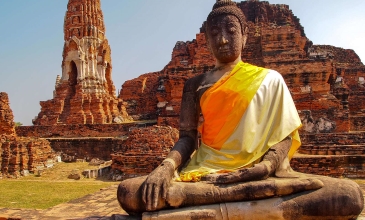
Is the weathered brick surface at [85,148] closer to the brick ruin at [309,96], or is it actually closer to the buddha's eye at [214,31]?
the brick ruin at [309,96]

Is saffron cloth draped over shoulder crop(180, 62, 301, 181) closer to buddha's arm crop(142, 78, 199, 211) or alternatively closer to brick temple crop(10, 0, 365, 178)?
buddha's arm crop(142, 78, 199, 211)

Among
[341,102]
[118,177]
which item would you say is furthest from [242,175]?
[341,102]

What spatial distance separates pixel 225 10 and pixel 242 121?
1.31 m

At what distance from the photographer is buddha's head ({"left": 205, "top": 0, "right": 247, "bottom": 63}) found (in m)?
4.23

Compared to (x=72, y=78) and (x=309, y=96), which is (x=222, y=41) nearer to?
(x=309, y=96)

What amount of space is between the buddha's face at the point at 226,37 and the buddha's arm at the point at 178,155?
0.50 m

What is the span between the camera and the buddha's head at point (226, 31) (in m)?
4.23

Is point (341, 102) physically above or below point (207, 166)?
above

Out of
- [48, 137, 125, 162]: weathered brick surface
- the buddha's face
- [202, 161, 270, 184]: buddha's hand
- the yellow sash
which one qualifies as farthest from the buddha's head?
[48, 137, 125, 162]: weathered brick surface

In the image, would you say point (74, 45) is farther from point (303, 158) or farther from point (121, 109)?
point (303, 158)

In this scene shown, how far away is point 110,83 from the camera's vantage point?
25797mm

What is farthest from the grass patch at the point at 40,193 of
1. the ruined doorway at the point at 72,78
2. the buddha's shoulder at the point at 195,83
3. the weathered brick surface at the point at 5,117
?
the ruined doorway at the point at 72,78

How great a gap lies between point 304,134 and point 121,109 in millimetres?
16451

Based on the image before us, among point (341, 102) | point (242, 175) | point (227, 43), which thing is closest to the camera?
point (242, 175)
